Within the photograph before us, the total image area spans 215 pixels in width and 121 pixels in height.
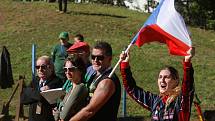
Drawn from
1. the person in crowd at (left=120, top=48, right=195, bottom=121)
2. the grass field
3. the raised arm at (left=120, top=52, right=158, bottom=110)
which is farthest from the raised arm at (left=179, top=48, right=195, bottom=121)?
the grass field

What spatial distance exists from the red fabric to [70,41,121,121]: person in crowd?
0.70 metres

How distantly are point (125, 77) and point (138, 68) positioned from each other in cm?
1136

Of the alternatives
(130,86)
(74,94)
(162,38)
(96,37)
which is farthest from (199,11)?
(74,94)

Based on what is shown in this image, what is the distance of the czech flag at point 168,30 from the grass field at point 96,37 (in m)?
5.97

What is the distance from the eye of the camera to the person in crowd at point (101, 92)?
4.81 meters

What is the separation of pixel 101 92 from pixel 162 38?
122 cm

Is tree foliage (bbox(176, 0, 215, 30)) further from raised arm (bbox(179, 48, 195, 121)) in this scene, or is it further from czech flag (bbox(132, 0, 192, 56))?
raised arm (bbox(179, 48, 195, 121))

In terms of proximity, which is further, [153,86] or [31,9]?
[31,9]

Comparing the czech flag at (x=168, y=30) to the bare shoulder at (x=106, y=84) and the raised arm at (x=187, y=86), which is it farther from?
the bare shoulder at (x=106, y=84)

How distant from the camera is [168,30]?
5.59m

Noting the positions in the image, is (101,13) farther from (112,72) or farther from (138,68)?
(112,72)

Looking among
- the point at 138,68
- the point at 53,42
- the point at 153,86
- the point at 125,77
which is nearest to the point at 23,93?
the point at 125,77

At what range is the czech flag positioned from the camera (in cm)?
538

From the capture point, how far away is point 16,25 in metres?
22.4
